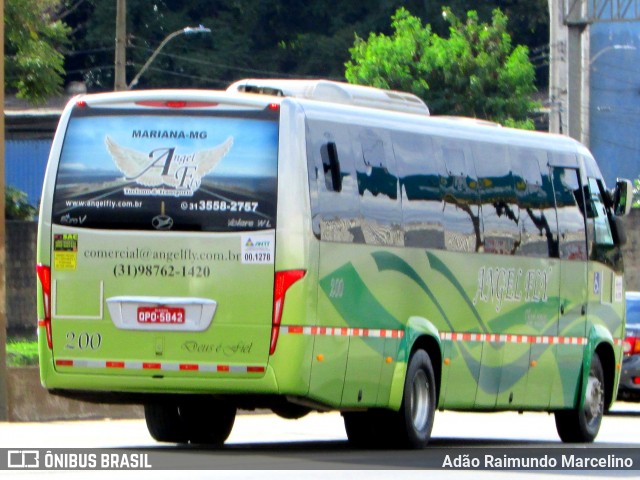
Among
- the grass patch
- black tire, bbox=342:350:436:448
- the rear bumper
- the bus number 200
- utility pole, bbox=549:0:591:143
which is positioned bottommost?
the grass patch

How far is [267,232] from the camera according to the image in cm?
1370

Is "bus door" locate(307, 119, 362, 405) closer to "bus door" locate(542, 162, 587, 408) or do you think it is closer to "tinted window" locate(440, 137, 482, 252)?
"tinted window" locate(440, 137, 482, 252)

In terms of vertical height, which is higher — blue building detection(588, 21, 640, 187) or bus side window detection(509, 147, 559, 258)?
blue building detection(588, 21, 640, 187)

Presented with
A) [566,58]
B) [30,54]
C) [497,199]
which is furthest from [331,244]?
[30,54]

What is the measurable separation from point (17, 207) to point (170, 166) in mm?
25700

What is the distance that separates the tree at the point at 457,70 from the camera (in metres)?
52.3

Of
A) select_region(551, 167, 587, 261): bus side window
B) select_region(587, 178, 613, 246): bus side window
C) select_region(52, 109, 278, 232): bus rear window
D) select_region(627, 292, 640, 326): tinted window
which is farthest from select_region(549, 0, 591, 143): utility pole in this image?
select_region(52, 109, 278, 232): bus rear window

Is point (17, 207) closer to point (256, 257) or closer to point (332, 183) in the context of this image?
point (332, 183)

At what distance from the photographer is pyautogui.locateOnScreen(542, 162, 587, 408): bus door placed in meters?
17.7

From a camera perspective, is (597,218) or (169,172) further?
(597,218)

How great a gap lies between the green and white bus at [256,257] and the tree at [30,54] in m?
19.5

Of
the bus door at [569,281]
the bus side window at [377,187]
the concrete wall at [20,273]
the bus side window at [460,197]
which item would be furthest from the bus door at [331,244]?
the concrete wall at [20,273]

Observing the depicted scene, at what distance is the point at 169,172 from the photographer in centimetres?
1398

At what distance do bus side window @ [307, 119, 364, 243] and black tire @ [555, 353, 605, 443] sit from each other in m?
4.50
